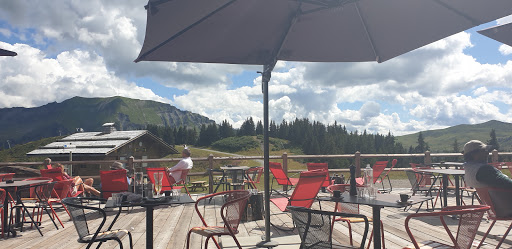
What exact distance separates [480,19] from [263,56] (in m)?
1.87

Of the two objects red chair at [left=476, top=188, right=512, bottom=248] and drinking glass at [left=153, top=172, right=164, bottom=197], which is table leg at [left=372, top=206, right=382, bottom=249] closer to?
red chair at [left=476, top=188, right=512, bottom=248]

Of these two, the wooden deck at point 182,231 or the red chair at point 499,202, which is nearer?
the red chair at point 499,202

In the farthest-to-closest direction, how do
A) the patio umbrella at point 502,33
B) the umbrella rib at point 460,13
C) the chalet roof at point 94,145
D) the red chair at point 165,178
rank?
the chalet roof at point 94,145 < the red chair at point 165,178 < the patio umbrella at point 502,33 < the umbrella rib at point 460,13

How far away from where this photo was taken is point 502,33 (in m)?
3.88

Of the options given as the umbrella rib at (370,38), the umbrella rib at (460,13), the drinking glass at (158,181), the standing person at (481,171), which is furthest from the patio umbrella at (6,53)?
the standing person at (481,171)

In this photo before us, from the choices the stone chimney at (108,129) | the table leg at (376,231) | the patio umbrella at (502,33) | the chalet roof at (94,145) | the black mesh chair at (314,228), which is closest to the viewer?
the black mesh chair at (314,228)

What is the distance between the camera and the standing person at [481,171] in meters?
3.41

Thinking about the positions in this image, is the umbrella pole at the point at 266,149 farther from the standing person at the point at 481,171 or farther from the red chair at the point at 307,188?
the standing person at the point at 481,171

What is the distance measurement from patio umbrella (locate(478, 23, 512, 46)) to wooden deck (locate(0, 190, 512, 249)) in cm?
218

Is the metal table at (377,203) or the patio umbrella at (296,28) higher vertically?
the patio umbrella at (296,28)

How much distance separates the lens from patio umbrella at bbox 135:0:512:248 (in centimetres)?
288

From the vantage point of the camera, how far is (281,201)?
4.56 m

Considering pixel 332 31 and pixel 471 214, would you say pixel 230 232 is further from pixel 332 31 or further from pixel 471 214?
pixel 332 31

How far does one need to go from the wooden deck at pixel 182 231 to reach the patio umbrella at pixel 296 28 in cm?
123
